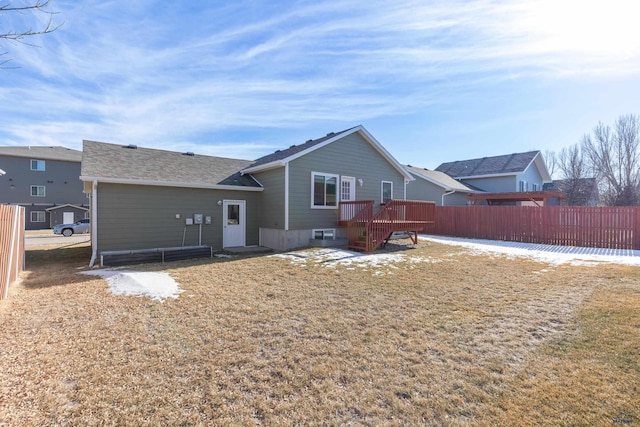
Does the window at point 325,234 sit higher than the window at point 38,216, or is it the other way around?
the window at point 38,216

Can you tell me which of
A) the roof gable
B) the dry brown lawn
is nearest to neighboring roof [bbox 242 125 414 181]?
the dry brown lawn

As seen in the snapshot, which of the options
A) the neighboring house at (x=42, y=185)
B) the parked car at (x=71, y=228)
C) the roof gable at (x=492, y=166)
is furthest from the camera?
the neighboring house at (x=42, y=185)

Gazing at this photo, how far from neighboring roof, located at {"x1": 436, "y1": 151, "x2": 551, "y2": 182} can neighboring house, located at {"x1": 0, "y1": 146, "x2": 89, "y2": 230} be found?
37.7 meters

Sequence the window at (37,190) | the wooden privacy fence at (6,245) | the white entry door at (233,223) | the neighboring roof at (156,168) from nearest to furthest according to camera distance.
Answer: the wooden privacy fence at (6,245), the neighboring roof at (156,168), the white entry door at (233,223), the window at (37,190)

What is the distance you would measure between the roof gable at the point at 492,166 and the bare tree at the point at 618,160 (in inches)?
216

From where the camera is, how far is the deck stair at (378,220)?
10984 mm

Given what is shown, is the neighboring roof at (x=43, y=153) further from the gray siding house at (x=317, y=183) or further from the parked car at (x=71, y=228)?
the gray siding house at (x=317, y=183)

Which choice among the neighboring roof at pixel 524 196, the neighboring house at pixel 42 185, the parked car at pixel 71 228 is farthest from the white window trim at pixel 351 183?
the neighboring house at pixel 42 185

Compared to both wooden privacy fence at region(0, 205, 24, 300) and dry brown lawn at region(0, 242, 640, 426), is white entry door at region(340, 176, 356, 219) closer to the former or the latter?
dry brown lawn at region(0, 242, 640, 426)

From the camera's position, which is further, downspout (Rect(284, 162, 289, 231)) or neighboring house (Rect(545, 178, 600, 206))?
neighboring house (Rect(545, 178, 600, 206))

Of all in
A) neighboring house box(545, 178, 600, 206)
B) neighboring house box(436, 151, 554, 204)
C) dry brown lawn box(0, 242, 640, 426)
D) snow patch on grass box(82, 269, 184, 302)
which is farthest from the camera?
neighboring house box(545, 178, 600, 206)

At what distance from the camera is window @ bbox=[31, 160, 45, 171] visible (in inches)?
1160

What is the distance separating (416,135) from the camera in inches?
733

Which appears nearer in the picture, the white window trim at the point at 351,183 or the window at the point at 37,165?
the white window trim at the point at 351,183
